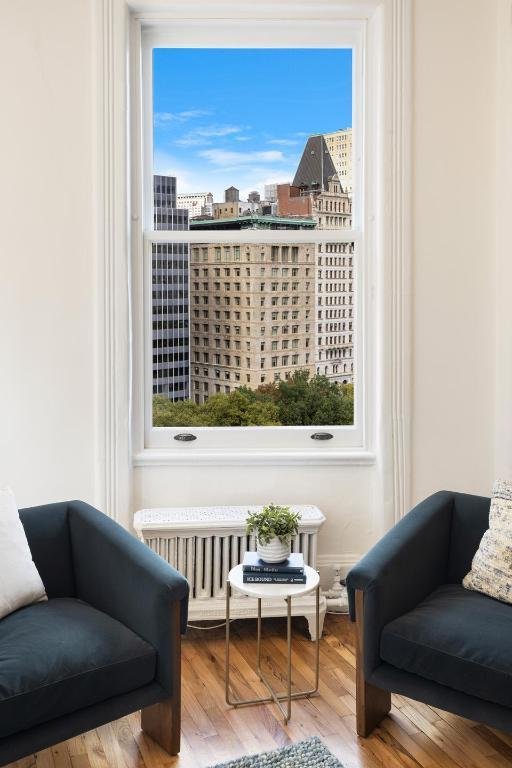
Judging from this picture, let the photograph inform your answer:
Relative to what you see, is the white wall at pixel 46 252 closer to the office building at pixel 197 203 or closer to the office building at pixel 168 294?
the office building at pixel 168 294

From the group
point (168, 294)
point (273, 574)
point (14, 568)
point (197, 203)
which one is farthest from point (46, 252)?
point (273, 574)

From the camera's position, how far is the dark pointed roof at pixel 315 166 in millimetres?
3648

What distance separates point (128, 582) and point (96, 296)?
1.37 metres

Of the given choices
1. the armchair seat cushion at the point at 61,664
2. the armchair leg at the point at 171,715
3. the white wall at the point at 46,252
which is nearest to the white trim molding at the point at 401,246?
the white wall at the point at 46,252

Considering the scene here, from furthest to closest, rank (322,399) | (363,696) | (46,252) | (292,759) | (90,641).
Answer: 1. (322,399)
2. (46,252)
3. (363,696)
4. (292,759)
5. (90,641)

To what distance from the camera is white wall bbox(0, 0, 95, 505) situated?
333 centimetres

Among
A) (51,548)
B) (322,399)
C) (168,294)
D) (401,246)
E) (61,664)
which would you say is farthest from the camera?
(322,399)

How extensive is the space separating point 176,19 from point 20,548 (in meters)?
2.39

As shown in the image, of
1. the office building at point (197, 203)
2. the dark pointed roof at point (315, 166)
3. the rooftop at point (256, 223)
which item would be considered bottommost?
the rooftop at point (256, 223)

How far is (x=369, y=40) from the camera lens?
11.5 ft

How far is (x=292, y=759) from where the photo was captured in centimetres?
250

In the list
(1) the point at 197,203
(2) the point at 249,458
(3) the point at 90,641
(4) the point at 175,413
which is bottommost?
(3) the point at 90,641

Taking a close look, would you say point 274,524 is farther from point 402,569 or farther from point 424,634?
point 424,634

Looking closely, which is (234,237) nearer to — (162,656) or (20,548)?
(20,548)
